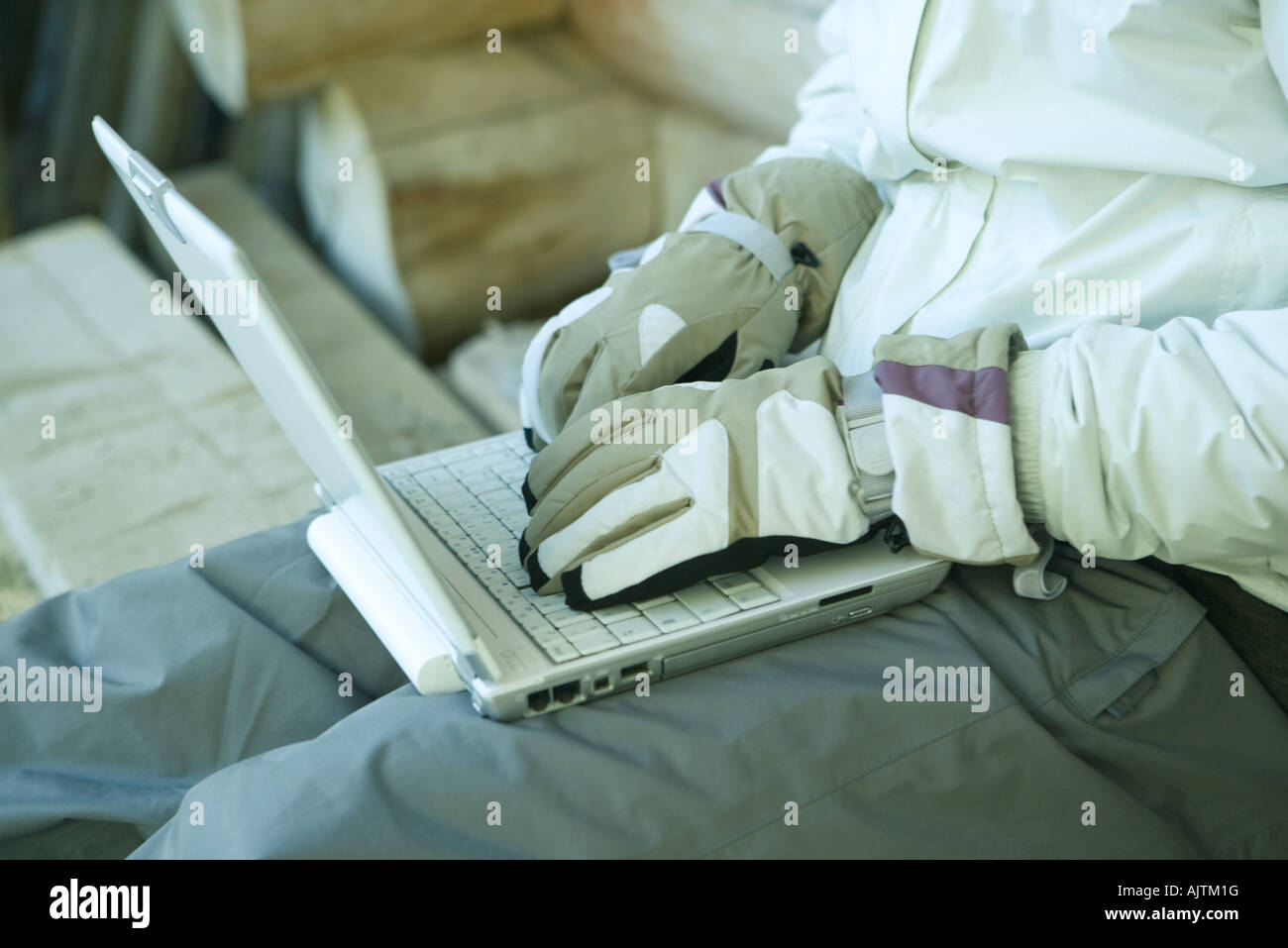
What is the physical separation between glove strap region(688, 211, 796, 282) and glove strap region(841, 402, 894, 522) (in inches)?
9.0

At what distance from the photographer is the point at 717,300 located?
3.45ft

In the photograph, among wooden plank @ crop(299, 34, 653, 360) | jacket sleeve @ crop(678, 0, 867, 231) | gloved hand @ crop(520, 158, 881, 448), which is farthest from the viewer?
wooden plank @ crop(299, 34, 653, 360)

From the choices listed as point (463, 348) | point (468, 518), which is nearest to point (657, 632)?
point (468, 518)

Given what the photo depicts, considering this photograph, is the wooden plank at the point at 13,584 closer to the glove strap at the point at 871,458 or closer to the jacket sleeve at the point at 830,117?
the jacket sleeve at the point at 830,117

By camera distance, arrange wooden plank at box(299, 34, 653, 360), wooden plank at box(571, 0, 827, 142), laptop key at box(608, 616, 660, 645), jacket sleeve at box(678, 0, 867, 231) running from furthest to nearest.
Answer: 1. wooden plank at box(299, 34, 653, 360)
2. wooden plank at box(571, 0, 827, 142)
3. jacket sleeve at box(678, 0, 867, 231)
4. laptop key at box(608, 616, 660, 645)

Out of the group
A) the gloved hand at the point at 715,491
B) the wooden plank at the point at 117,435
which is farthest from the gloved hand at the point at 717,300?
the wooden plank at the point at 117,435

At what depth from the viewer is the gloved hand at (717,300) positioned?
1.03m

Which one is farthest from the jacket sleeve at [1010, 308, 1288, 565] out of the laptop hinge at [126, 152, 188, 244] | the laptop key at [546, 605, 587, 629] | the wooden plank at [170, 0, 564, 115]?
the wooden plank at [170, 0, 564, 115]

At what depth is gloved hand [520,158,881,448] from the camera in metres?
1.03

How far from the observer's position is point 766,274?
1.08 meters

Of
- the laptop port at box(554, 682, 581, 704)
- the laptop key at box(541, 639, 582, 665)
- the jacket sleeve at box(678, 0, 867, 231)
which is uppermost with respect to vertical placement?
the jacket sleeve at box(678, 0, 867, 231)

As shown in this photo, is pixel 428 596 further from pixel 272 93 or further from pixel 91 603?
pixel 272 93

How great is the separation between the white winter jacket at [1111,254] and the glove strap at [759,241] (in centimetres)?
10

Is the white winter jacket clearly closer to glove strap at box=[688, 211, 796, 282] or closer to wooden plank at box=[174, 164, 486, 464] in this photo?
glove strap at box=[688, 211, 796, 282]
